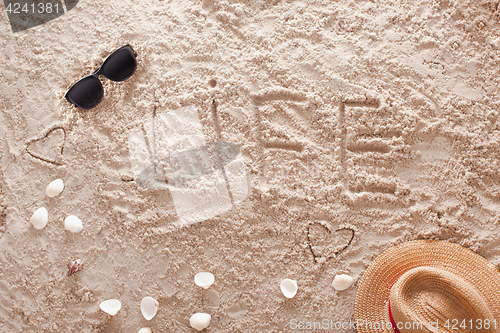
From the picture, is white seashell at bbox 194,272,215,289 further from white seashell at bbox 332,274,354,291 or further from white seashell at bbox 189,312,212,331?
white seashell at bbox 332,274,354,291

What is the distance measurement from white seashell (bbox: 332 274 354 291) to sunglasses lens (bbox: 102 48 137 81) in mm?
1581

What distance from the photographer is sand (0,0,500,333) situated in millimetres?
1742

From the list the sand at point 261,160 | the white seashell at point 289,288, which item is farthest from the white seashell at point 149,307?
the white seashell at point 289,288

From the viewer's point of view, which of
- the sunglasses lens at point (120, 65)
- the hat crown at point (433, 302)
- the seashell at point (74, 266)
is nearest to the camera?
the hat crown at point (433, 302)

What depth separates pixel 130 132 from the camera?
1882 mm

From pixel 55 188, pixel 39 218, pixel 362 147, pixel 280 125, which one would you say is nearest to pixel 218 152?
pixel 280 125

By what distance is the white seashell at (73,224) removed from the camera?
1.79 metres

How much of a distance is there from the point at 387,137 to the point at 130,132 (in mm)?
1416

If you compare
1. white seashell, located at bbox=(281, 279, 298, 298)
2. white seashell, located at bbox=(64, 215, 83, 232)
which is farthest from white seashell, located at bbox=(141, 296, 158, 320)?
white seashell, located at bbox=(281, 279, 298, 298)

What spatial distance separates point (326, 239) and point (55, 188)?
148 centimetres

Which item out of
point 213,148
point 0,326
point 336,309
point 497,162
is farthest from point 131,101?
point 497,162

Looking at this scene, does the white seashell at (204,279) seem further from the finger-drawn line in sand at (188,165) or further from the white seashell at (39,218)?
the white seashell at (39,218)

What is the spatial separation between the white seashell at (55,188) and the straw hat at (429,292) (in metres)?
1.66

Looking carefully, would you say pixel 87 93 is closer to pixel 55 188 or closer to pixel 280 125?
pixel 55 188
